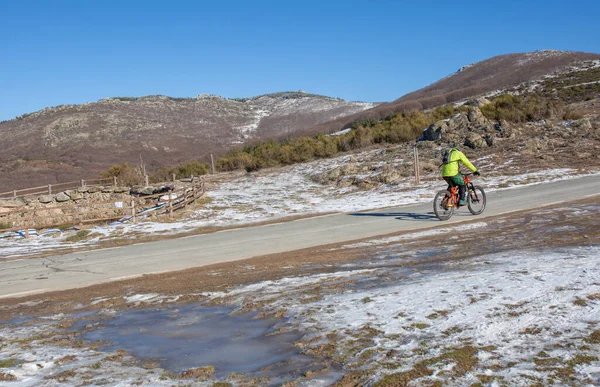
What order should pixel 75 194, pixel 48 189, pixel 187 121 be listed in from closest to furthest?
pixel 75 194, pixel 48 189, pixel 187 121

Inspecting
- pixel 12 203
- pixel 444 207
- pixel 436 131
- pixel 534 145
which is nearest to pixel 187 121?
pixel 12 203

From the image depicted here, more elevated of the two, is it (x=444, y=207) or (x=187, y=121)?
(x=187, y=121)

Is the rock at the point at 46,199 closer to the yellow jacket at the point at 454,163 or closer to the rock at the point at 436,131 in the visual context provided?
the rock at the point at 436,131

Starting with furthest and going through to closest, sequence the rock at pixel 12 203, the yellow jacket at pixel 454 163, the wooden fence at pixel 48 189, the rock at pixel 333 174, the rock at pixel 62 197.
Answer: the wooden fence at pixel 48 189 → the rock at pixel 62 197 → the rock at pixel 12 203 → the rock at pixel 333 174 → the yellow jacket at pixel 454 163

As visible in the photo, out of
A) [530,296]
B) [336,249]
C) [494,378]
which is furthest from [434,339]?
[336,249]

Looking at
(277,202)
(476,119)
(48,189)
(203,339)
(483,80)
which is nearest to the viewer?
A: (203,339)

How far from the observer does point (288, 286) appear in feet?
26.6

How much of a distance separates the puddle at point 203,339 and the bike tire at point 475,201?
9609 millimetres

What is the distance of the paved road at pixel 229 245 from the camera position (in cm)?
1085

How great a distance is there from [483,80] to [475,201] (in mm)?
84303

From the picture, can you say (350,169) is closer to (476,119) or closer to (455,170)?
(476,119)

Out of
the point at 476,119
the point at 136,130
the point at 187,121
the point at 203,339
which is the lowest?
the point at 203,339

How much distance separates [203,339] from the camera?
5.92m

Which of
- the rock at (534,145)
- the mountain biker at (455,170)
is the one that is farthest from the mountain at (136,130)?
the mountain biker at (455,170)
